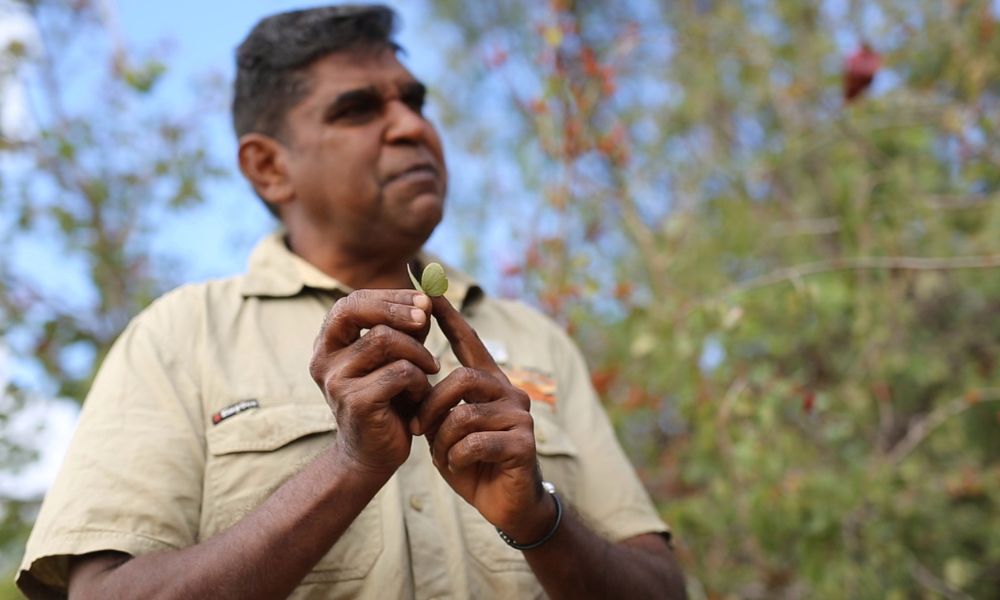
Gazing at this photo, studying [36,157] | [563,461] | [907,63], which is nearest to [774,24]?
[907,63]

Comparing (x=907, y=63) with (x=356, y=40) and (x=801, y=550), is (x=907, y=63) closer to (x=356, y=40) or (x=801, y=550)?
(x=801, y=550)

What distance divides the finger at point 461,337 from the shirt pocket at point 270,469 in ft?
1.31

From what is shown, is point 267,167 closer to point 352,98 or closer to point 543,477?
point 352,98

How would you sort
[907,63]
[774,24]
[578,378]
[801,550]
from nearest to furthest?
[578,378]
[801,550]
[907,63]
[774,24]

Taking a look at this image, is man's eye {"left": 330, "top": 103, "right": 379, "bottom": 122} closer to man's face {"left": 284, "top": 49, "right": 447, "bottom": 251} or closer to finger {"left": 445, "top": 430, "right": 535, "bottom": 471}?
man's face {"left": 284, "top": 49, "right": 447, "bottom": 251}

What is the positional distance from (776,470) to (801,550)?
0.28 m

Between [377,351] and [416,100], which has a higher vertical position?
[416,100]

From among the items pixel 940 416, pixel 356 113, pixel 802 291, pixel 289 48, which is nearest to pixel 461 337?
pixel 356 113

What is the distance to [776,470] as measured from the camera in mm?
3631

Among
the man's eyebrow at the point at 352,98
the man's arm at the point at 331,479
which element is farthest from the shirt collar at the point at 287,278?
Result: the man's arm at the point at 331,479

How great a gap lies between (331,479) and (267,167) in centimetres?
116

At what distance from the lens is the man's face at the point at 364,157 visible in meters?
2.29

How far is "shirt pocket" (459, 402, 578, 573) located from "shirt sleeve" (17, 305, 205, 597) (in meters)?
0.51

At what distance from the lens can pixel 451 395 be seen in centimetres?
154
